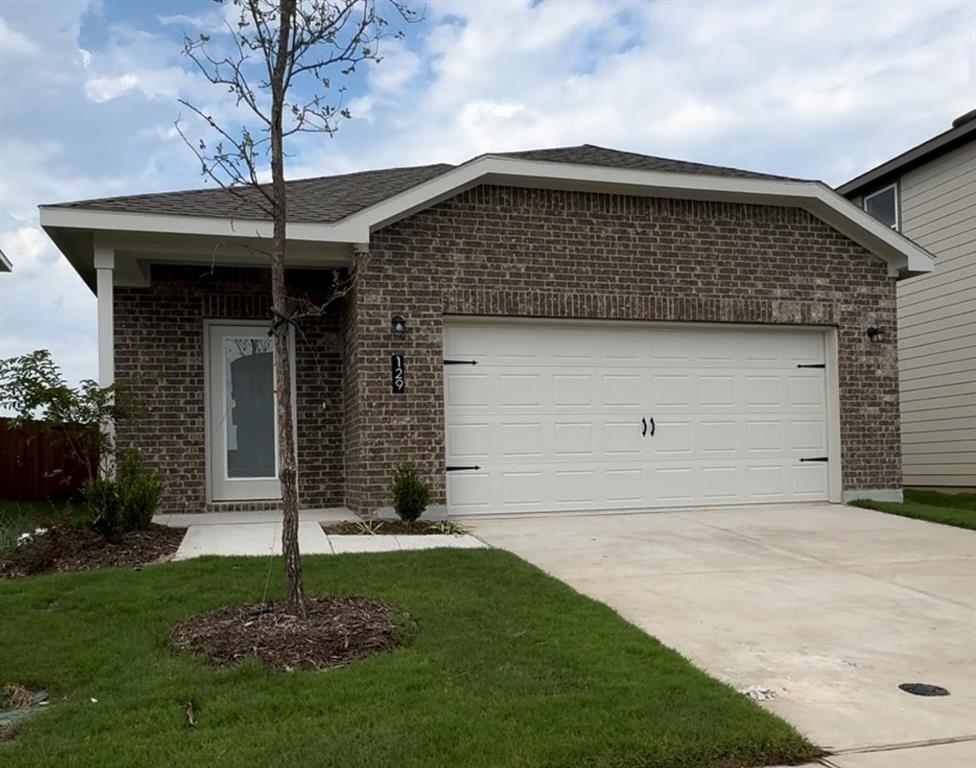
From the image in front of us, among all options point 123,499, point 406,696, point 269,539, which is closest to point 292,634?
point 406,696

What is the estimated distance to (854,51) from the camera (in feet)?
45.2

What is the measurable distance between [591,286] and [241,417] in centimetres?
469

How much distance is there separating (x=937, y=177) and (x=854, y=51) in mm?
3033

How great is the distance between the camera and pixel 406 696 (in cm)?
416

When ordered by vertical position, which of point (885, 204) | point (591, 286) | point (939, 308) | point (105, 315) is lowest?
point (105, 315)

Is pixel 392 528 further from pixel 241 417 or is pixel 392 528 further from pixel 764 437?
pixel 764 437

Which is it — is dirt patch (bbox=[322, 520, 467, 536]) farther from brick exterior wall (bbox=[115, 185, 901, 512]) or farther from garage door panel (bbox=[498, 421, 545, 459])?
garage door panel (bbox=[498, 421, 545, 459])

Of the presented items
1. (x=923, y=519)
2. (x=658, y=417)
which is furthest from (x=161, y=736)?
(x=923, y=519)

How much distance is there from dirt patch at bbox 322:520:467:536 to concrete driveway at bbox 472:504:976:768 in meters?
0.41

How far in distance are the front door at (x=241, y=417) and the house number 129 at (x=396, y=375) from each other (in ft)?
6.69

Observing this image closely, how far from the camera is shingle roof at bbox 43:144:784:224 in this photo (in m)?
9.61

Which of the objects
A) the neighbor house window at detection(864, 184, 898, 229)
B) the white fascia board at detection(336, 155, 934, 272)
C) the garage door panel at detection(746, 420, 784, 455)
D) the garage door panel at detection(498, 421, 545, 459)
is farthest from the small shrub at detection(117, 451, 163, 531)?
the neighbor house window at detection(864, 184, 898, 229)

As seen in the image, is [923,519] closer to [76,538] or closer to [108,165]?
[76,538]

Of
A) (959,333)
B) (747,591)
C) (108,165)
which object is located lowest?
(747,591)
